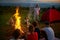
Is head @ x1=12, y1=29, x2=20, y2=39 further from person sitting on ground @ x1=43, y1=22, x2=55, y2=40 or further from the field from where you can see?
person sitting on ground @ x1=43, y1=22, x2=55, y2=40

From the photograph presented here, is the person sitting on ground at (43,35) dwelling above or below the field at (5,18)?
below

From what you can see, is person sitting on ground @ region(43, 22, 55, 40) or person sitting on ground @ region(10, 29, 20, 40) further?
person sitting on ground @ region(43, 22, 55, 40)

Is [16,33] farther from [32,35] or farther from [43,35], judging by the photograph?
[43,35]

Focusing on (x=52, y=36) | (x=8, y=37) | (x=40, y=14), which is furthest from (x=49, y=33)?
(x=8, y=37)

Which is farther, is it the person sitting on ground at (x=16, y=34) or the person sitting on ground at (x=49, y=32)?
the person sitting on ground at (x=49, y=32)

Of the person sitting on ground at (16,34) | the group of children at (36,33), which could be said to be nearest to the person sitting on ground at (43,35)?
the group of children at (36,33)

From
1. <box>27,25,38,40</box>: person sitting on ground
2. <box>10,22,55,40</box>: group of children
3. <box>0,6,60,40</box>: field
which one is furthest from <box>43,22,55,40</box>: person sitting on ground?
<box>0,6,60,40</box>: field

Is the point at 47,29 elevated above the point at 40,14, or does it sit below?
below

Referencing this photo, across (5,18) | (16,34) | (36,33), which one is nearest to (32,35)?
(36,33)

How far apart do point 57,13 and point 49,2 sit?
173 mm

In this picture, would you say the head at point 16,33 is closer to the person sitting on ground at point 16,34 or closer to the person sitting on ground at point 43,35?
the person sitting on ground at point 16,34

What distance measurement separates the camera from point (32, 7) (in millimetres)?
2676

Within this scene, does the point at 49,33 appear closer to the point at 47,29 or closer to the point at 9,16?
the point at 47,29

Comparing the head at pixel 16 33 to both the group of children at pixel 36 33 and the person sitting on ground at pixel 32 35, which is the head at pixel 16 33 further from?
the person sitting on ground at pixel 32 35
